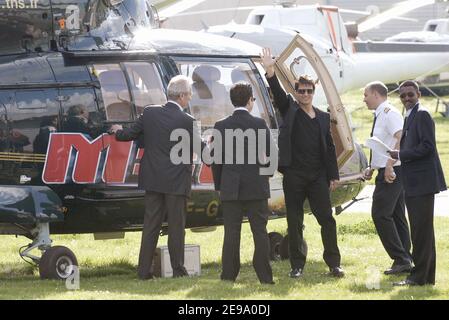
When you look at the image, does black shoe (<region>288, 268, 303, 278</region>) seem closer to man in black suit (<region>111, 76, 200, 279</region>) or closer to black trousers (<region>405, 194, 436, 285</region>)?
man in black suit (<region>111, 76, 200, 279</region>)

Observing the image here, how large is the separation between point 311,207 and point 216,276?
1073 millimetres

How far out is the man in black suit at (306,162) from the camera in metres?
9.84

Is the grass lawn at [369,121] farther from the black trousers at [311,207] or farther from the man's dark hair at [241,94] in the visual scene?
the man's dark hair at [241,94]

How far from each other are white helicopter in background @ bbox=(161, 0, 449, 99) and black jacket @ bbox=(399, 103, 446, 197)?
1454cm

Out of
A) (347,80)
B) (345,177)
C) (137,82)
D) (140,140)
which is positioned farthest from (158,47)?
(347,80)

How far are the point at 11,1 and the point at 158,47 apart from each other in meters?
1.49

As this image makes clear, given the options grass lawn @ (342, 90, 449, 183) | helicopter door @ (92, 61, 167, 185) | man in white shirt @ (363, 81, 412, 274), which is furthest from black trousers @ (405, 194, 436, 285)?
grass lawn @ (342, 90, 449, 183)

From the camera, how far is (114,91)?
10.2 m

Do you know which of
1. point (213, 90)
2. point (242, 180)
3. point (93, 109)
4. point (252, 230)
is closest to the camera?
point (242, 180)

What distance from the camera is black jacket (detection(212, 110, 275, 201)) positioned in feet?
30.4

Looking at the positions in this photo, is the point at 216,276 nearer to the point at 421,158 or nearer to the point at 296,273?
the point at 296,273

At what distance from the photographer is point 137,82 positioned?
34.0 feet

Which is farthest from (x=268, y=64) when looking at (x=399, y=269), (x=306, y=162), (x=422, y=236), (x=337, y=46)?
(x=337, y=46)
